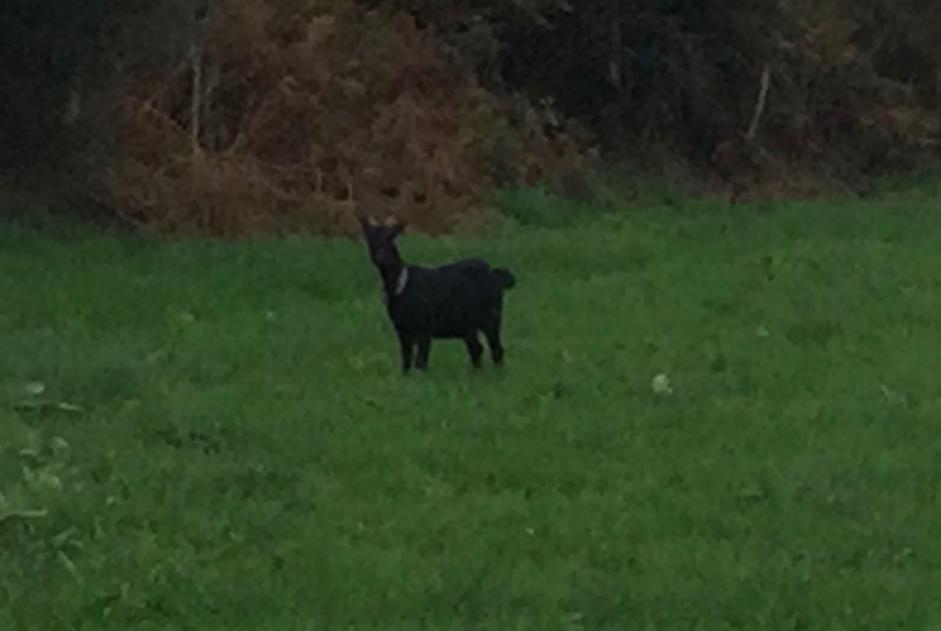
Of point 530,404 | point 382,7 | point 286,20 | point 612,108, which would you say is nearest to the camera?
point 530,404

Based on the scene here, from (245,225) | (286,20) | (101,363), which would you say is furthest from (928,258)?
(101,363)

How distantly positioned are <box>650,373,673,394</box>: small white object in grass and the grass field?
0.12m

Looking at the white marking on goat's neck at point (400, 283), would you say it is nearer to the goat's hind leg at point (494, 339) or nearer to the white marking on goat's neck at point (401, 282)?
the white marking on goat's neck at point (401, 282)

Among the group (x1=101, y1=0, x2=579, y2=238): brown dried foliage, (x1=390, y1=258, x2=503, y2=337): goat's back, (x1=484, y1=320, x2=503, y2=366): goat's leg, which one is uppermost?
(x1=390, y1=258, x2=503, y2=337): goat's back

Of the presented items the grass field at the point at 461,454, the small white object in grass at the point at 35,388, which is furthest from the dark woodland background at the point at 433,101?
the small white object in grass at the point at 35,388

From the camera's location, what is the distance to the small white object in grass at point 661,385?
13905mm

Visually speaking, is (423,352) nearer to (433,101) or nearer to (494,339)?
(494,339)

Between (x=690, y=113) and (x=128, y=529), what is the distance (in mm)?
21754

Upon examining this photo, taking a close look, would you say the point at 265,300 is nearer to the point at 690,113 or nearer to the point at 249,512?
the point at 249,512

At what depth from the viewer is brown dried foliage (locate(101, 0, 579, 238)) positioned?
2309 centimetres

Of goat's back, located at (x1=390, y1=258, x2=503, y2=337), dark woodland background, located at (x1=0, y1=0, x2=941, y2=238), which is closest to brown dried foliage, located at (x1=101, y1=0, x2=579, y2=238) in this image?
dark woodland background, located at (x1=0, y1=0, x2=941, y2=238)

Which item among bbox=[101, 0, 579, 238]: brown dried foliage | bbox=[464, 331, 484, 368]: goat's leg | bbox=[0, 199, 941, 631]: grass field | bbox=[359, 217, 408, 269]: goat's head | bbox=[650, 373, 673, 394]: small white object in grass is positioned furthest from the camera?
bbox=[101, 0, 579, 238]: brown dried foliage

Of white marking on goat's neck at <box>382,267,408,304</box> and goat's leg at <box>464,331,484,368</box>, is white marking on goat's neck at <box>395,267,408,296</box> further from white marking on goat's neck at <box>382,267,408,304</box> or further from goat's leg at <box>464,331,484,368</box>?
goat's leg at <box>464,331,484,368</box>

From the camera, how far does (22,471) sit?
10.9m
